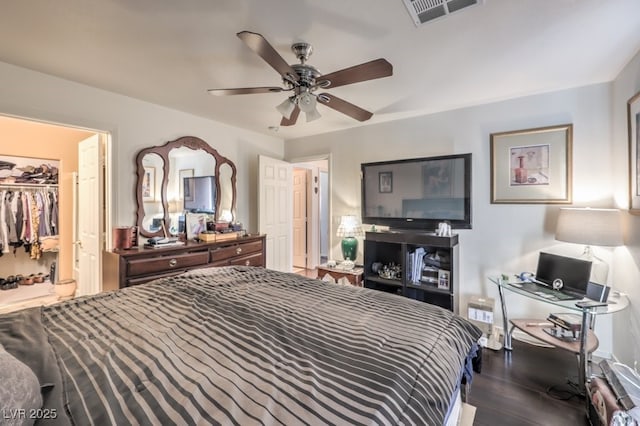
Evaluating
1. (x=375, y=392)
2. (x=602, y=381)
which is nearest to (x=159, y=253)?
(x=375, y=392)

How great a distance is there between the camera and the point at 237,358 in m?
1.02

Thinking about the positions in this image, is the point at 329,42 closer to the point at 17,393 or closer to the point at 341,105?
the point at 341,105

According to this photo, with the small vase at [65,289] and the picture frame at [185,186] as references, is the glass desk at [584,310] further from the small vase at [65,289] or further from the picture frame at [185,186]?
the small vase at [65,289]

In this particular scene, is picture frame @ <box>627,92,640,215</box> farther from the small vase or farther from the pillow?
the small vase

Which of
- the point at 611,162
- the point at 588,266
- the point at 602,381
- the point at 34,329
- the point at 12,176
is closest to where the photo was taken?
the point at 34,329

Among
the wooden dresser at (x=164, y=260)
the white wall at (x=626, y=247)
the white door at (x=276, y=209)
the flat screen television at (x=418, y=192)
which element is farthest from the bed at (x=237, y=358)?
the white door at (x=276, y=209)

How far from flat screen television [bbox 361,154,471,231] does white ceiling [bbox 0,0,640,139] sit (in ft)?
2.53

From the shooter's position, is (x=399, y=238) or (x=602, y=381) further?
(x=399, y=238)

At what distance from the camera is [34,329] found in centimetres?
119

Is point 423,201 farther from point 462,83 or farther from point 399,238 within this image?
point 462,83

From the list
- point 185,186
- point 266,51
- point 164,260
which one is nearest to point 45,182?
point 185,186

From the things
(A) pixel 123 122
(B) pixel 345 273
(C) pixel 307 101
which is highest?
(A) pixel 123 122

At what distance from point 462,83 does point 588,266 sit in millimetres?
1791

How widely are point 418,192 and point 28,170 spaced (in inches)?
217
